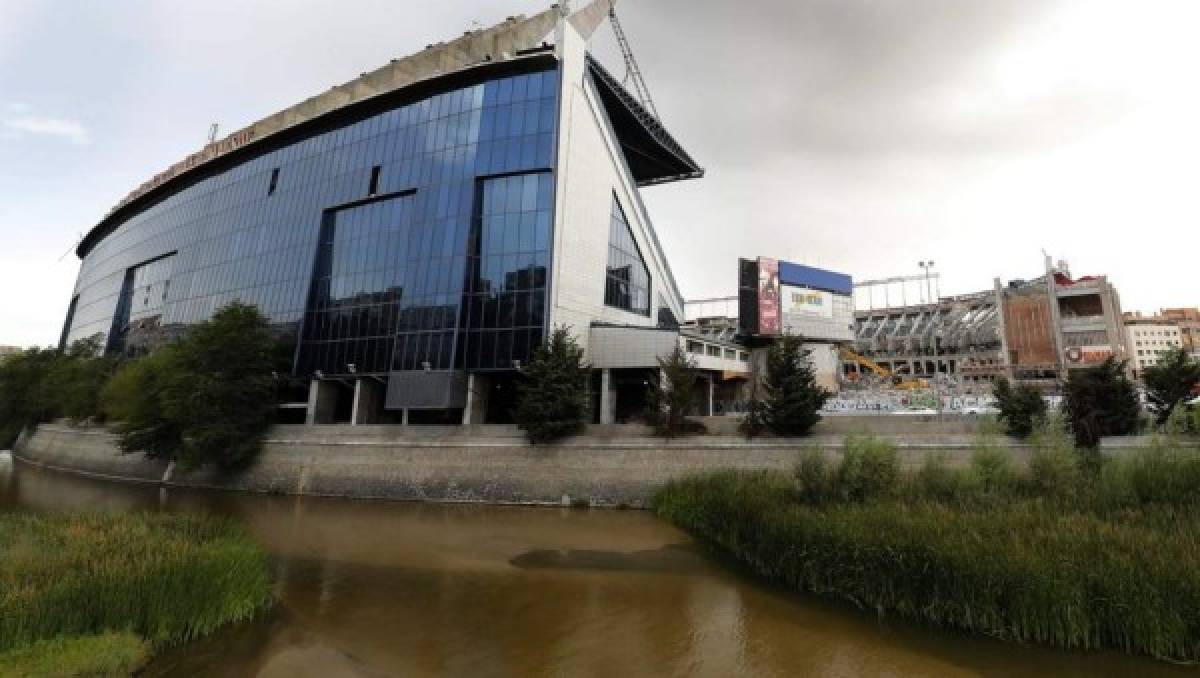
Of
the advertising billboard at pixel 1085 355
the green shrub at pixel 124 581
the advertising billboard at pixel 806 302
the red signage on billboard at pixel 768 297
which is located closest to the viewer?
the green shrub at pixel 124 581

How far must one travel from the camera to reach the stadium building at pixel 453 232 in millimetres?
46406

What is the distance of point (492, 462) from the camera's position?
1496 inches

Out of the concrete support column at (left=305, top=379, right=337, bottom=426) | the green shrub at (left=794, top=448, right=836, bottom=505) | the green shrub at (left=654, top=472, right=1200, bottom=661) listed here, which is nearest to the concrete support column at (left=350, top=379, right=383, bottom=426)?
the concrete support column at (left=305, top=379, right=337, bottom=426)

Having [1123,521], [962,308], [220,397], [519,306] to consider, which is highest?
[962,308]

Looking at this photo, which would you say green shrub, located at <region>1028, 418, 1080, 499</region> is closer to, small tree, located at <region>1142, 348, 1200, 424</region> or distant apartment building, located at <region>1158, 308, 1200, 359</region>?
small tree, located at <region>1142, 348, 1200, 424</region>

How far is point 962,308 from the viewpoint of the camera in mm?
110125

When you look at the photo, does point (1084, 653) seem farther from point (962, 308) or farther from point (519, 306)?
point (962, 308)

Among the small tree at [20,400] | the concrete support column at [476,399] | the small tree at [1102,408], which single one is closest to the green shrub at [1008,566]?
the small tree at [1102,408]

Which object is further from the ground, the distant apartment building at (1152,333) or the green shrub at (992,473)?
the distant apartment building at (1152,333)

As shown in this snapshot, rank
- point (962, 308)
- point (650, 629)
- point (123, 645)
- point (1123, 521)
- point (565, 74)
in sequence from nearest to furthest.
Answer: point (123, 645) < point (650, 629) < point (1123, 521) < point (565, 74) < point (962, 308)

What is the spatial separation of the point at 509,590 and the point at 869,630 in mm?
10306

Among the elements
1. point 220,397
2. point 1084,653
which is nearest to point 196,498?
point 220,397

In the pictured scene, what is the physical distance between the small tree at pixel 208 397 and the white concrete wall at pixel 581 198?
2559cm

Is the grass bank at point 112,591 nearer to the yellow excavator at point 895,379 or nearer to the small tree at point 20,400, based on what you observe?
the yellow excavator at point 895,379
